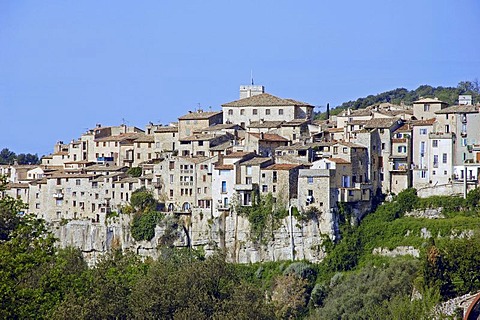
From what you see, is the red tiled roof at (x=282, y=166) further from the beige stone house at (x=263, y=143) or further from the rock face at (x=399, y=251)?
the rock face at (x=399, y=251)

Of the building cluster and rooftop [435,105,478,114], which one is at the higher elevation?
rooftop [435,105,478,114]

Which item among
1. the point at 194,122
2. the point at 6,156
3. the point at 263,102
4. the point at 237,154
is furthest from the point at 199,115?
the point at 6,156

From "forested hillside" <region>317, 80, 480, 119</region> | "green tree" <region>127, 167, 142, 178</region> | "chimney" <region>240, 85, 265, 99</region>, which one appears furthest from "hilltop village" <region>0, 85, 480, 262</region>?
"forested hillside" <region>317, 80, 480, 119</region>

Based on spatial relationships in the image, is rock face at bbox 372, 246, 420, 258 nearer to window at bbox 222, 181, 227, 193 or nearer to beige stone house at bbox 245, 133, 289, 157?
window at bbox 222, 181, 227, 193

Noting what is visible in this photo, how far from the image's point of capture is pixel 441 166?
7131cm

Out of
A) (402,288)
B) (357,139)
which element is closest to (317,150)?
(357,139)

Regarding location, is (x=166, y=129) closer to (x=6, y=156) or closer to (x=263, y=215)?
(x=263, y=215)

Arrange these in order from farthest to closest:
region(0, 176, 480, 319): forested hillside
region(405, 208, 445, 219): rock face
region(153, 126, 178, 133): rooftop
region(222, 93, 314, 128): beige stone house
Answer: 1. region(153, 126, 178, 133): rooftop
2. region(222, 93, 314, 128): beige stone house
3. region(405, 208, 445, 219): rock face
4. region(0, 176, 480, 319): forested hillside

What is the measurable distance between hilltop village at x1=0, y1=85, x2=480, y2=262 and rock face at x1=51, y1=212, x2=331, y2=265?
58 millimetres

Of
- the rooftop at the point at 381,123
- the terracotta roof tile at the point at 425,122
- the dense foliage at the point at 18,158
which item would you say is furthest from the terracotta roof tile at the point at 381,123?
the dense foliage at the point at 18,158

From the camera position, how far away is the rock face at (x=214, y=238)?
71.2m

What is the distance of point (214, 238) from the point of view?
74375 millimetres

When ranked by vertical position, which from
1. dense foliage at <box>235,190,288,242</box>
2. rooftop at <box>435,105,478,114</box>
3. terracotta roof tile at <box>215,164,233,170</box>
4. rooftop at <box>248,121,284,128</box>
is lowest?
dense foliage at <box>235,190,288,242</box>

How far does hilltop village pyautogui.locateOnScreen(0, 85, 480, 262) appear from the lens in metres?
71.1
